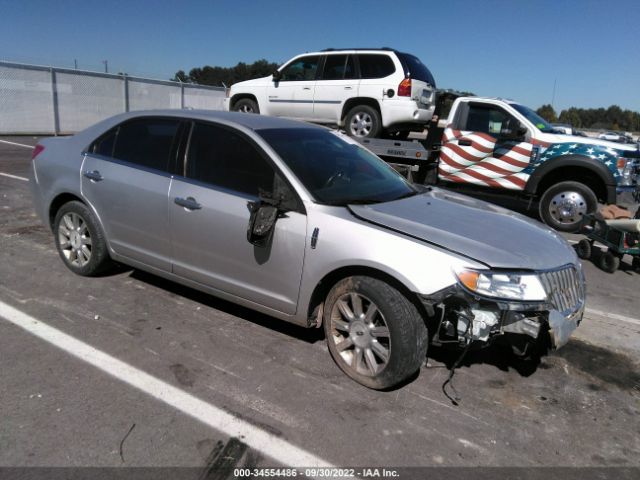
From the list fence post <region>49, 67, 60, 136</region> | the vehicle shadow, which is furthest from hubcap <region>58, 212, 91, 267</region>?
fence post <region>49, 67, 60, 136</region>

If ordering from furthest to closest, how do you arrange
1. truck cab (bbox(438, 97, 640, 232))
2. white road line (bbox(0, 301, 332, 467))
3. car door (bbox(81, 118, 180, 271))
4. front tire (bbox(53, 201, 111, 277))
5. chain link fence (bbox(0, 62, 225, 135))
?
chain link fence (bbox(0, 62, 225, 135))
truck cab (bbox(438, 97, 640, 232))
front tire (bbox(53, 201, 111, 277))
car door (bbox(81, 118, 180, 271))
white road line (bbox(0, 301, 332, 467))

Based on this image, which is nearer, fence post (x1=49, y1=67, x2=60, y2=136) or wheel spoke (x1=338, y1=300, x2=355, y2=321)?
wheel spoke (x1=338, y1=300, x2=355, y2=321)

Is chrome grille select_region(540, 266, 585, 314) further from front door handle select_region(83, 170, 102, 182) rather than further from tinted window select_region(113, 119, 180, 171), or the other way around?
front door handle select_region(83, 170, 102, 182)

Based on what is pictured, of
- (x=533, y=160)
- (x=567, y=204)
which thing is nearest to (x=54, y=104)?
(x=533, y=160)

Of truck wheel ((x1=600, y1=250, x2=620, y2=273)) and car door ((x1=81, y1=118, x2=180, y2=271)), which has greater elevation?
car door ((x1=81, y1=118, x2=180, y2=271))

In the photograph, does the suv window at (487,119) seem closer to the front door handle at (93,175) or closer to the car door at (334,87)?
the car door at (334,87)

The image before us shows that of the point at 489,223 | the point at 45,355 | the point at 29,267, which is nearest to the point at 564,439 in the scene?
the point at 489,223

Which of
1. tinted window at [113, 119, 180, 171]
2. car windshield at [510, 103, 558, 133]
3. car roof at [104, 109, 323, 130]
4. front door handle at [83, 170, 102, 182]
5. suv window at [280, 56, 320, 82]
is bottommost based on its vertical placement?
front door handle at [83, 170, 102, 182]

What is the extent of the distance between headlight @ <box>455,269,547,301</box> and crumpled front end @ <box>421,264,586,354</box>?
0.01 m

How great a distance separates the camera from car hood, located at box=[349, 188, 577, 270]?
2.93m

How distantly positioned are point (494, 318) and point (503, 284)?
20 centimetres

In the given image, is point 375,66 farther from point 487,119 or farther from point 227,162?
point 227,162

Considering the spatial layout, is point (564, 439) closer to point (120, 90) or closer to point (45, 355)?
point (45, 355)

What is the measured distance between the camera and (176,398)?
9.61ft
